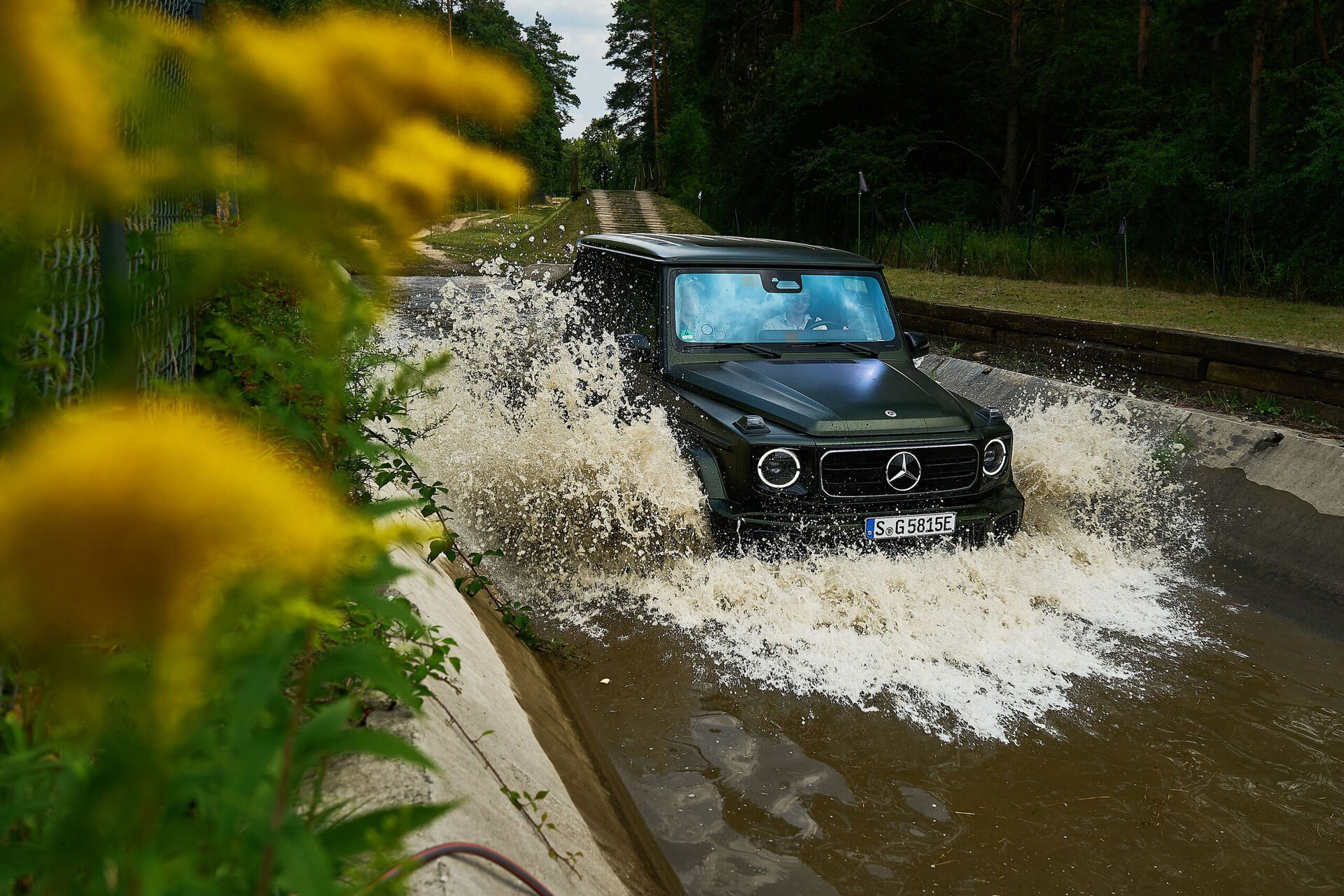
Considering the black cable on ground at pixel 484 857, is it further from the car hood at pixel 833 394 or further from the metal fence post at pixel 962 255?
the metal fence post at pixel 962 255

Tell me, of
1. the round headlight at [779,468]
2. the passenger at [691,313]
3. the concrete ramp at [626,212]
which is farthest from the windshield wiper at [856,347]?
the concrete ramp at [626,212]

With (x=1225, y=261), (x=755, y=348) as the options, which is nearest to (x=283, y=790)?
(x=755, y=348)

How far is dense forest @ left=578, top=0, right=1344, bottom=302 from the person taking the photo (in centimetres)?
1923

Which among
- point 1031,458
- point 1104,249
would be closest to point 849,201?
point 1104,249

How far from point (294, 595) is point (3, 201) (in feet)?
1.12

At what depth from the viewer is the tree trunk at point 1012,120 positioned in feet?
99.9

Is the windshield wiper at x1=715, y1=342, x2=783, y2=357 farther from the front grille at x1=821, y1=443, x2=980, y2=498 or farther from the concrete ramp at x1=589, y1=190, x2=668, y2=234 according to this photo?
the concrete ramp at x1=589, y1=190, x2=668, y2=234

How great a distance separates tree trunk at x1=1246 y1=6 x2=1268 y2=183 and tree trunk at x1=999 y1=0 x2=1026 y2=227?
1063 centimetres

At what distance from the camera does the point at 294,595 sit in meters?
0.82

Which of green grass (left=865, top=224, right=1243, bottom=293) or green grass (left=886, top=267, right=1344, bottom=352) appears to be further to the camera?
green grass (left=865, top=224, right=1243, bottom=293)

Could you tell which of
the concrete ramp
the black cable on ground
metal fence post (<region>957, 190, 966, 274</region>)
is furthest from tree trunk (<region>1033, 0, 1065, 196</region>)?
the black cable on ground

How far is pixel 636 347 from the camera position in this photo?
6586mm

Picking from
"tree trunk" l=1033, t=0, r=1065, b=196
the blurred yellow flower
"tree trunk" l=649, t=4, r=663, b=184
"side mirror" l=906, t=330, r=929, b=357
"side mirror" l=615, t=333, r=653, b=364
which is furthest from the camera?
"tree trunk" l=649, t=4, r=663, b=184

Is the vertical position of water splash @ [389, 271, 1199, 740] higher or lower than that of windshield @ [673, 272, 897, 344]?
lower
